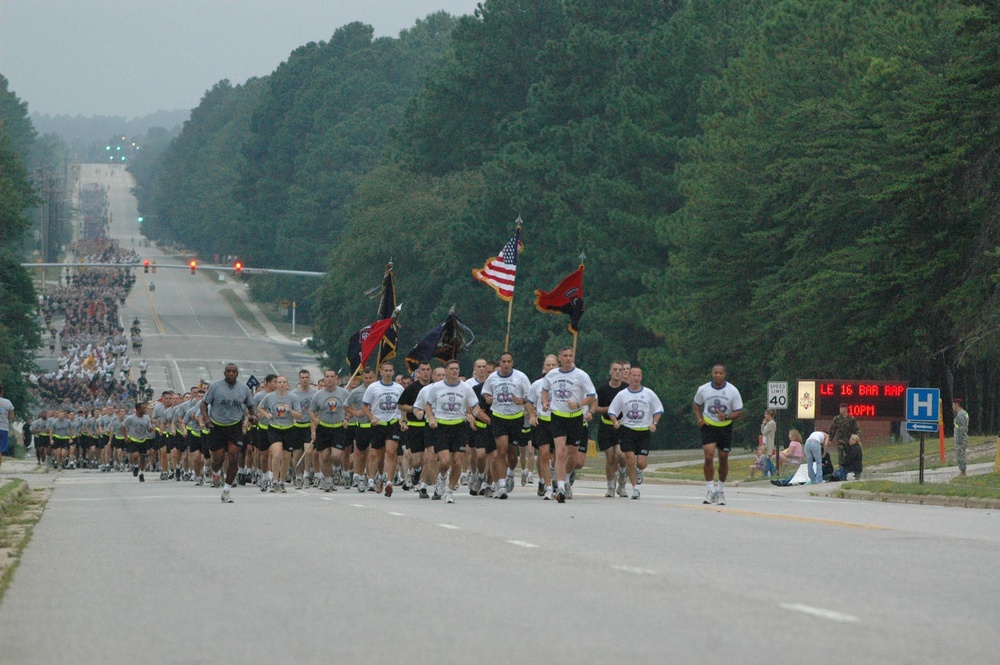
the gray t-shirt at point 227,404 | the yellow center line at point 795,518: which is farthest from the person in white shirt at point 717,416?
the gray t-shirt at point 227,404

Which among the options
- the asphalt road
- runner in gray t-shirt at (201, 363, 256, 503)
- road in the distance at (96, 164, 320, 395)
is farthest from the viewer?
road in the distance at (96, 164, 320, 395)

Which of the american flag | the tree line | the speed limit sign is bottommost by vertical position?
the speed limit sign

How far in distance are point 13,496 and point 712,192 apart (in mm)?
38484

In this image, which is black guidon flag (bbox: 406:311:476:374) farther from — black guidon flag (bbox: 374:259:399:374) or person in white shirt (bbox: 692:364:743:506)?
person in white shirt (bbox: 692:364:743:506)

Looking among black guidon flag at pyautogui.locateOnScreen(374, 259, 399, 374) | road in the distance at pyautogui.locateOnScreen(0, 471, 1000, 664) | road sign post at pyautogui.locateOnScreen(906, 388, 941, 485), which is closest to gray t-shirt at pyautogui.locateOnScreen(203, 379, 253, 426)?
road in the distance at pyautogui.locateOnScreen(0, 471, 1000, 664)

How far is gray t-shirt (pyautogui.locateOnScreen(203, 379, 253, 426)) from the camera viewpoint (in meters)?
26.6

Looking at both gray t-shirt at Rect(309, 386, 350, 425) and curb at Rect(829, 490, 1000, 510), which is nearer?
curb at Rect(829, 490, 1000, 510)

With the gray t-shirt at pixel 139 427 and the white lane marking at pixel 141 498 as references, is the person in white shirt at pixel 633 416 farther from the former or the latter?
the gray t-shirt at pixel 139 427

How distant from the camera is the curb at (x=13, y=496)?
24578 millimetres

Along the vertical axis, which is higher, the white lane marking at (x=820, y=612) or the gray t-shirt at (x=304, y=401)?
the gray t-shirt at (x=304, y=401)

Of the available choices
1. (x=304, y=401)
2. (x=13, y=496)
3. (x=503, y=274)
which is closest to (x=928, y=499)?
(x=304, y=401)

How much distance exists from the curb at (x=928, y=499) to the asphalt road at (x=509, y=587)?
3.38 meters

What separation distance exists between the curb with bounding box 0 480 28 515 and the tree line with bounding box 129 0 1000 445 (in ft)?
69.7

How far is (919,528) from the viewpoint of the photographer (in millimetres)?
19125
